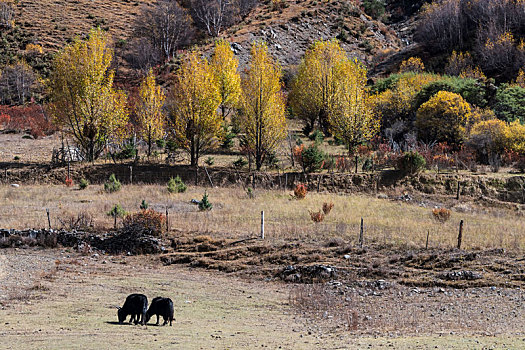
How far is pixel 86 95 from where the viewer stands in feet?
129

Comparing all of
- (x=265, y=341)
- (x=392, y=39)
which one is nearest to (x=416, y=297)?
(x=265, y=341)

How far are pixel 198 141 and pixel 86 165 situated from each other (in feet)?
26.6

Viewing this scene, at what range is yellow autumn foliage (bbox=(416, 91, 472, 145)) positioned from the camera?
136 ft

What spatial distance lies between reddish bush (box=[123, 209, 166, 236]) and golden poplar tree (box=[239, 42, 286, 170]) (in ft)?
48.9

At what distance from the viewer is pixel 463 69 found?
62.4 m

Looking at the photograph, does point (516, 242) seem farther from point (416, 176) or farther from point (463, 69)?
point (463, 69)

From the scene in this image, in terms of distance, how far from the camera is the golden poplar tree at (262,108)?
3744 centimetres

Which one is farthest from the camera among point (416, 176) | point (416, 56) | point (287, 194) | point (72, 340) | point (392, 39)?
point (392, 39)

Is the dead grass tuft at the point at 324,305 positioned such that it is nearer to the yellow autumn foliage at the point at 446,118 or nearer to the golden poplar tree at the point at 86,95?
the golden poplar tree at the point at 86,95

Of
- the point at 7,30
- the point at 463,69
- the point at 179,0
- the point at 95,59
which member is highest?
the point at 179,0

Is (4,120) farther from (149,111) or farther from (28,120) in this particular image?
(149,111)

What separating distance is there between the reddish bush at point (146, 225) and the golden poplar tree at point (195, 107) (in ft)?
48.9

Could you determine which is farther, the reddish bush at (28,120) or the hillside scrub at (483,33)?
the hillside scrub at (483,33)

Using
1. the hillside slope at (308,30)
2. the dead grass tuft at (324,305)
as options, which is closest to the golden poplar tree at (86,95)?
the dead grass tuft at (324,305)
